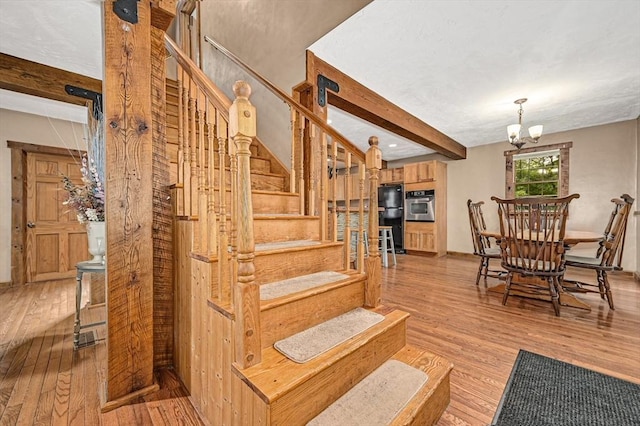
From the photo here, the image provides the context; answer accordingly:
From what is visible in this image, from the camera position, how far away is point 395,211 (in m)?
6.53

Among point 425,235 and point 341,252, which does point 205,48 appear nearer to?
point 341,252

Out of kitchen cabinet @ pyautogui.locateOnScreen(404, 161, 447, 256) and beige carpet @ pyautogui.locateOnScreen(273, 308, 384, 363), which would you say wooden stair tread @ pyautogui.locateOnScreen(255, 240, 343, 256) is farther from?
kitchen cabinet @ pyautogui.locateOnScreen(404, 161, 447, 256)

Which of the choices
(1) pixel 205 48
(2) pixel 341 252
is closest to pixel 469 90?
(2) pixel 341 252

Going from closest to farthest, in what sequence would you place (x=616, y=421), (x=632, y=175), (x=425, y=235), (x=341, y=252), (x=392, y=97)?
(x=616, y=421) → (x=341, y=252) → (x=392, y=97) → (x=632, y=175) → (x=425, y=235)

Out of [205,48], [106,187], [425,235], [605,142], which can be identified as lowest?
[425,235]

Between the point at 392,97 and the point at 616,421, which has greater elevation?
the point at 392,97

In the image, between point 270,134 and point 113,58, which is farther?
point 270,134

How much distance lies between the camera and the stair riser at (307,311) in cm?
122

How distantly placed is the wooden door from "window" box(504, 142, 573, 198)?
7743 mm

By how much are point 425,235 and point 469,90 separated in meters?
3.46

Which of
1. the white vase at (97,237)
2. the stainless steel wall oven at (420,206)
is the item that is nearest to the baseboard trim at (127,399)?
the white vase at (97,237)

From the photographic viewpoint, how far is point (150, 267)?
153 cm

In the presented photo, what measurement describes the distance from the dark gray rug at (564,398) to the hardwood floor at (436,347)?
7 centimetres

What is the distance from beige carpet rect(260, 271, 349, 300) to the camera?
1356 mm
